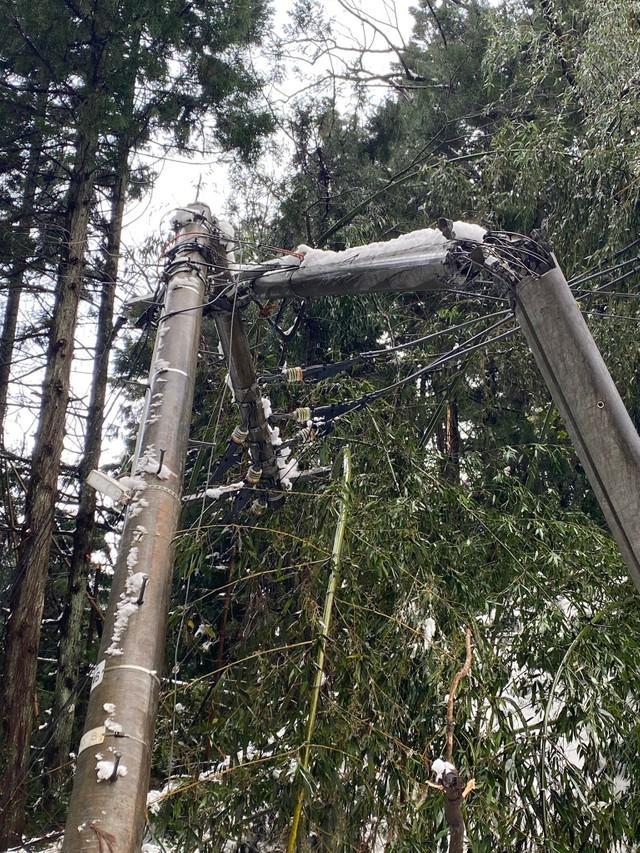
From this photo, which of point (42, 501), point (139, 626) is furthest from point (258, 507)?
point (42, 501)

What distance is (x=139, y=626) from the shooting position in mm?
2412

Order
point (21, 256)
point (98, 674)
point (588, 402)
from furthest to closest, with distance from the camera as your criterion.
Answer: point (21, 256)
point (588, 402)
point (98, 674)

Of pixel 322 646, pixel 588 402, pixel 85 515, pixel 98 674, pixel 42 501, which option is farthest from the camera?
pixel 85 515

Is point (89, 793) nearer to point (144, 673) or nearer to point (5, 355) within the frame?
point (144, 673)

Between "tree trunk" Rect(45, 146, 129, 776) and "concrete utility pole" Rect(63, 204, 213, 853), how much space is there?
9.57ft

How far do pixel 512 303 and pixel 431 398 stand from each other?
15.8ft

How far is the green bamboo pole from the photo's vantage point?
2.97m

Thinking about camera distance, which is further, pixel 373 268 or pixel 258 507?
pixel 258 507

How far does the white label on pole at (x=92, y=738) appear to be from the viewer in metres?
2.14

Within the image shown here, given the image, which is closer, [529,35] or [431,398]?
[431,398]

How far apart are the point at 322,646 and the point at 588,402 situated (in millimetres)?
1540

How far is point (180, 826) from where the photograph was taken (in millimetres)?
3213

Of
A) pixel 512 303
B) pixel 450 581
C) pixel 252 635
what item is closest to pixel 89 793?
pixel 512 303

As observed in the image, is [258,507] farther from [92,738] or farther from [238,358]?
[92,738]
